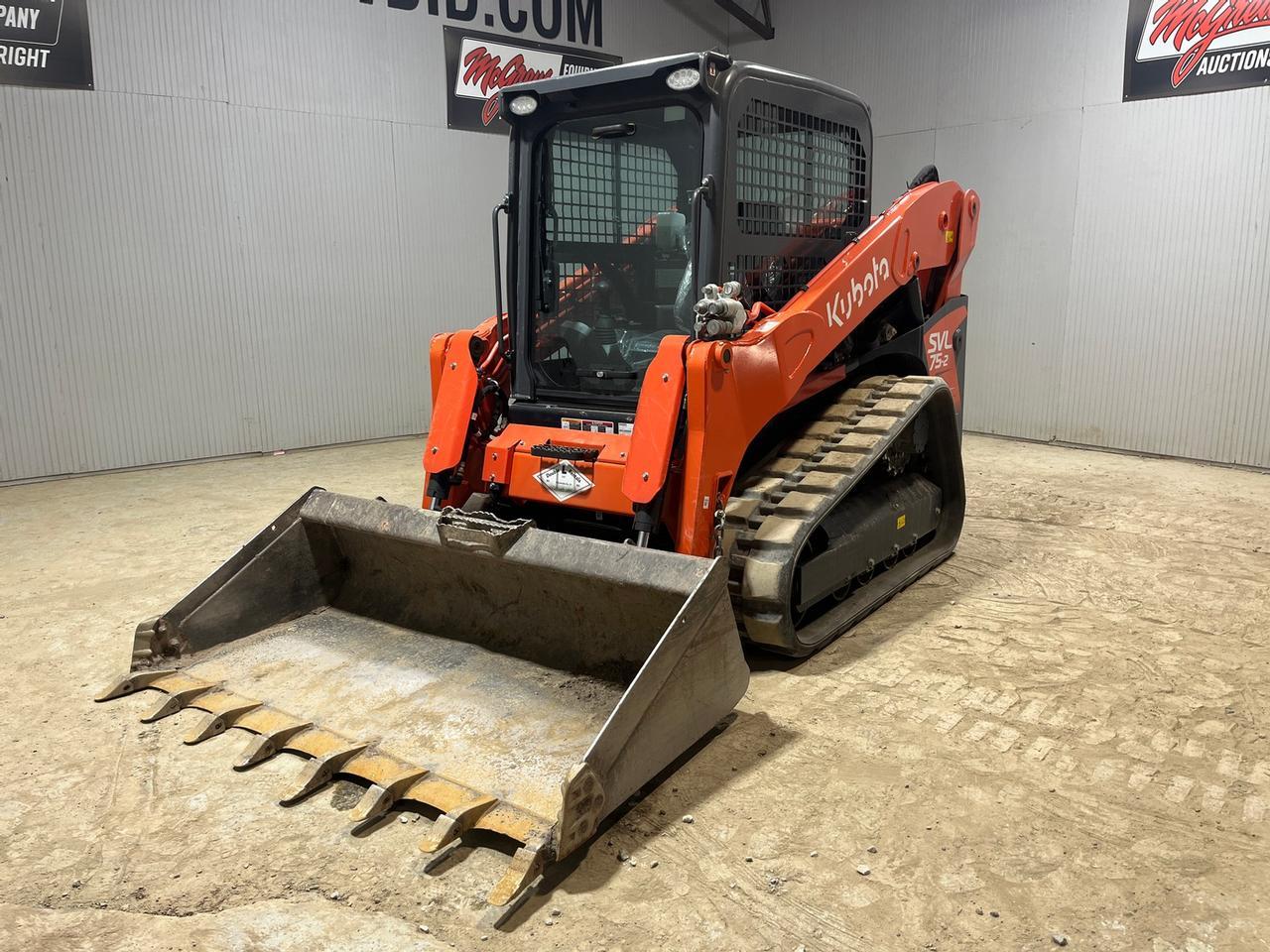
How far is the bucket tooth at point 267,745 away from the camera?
3027 mm

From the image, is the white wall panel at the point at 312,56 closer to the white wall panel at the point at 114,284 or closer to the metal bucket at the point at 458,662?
the white wall panel at the point at 114,284

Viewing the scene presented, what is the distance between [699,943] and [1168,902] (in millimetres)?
1167

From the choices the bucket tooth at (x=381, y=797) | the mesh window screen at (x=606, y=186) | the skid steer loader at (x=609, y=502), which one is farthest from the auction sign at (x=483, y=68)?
the bucket tooth at (x=381, y=797)

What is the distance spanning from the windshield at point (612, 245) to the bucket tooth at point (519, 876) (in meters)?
2.12

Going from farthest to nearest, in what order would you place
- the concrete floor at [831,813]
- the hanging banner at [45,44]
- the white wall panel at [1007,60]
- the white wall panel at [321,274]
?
the white wall panel at [1007,60] < the white wall panel at [321,274] < the hanging banner at [45,44] < the concrete floor at [831,813]

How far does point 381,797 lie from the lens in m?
2.73

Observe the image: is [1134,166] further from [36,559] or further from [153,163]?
[36,559]

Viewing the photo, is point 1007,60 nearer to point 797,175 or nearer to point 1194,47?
point 1194,47

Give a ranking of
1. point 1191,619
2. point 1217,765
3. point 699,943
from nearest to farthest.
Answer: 1. point 699,943
2. point 1217,765
3. point 1191,619

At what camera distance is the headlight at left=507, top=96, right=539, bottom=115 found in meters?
4.21

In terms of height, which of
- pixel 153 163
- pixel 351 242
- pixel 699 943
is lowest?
pixel 699 943

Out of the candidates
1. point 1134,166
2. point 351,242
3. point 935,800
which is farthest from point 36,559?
point 1134,166

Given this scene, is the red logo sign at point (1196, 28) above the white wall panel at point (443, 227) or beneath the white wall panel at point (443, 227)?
above

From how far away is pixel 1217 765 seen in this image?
3086mm
